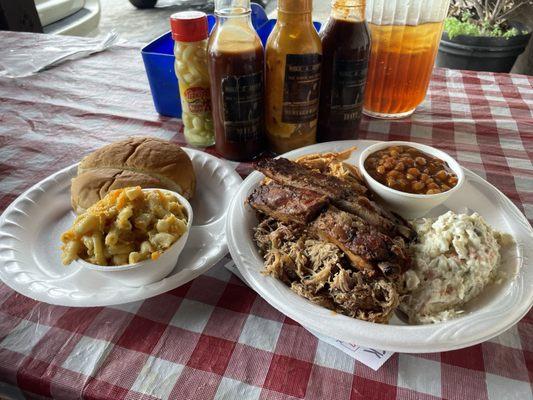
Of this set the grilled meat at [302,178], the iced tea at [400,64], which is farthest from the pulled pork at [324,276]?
the iced tea at [400,64]

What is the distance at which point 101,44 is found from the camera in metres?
2.40

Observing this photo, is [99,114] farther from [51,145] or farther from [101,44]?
[101,44]

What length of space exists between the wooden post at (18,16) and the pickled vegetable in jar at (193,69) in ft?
8.79

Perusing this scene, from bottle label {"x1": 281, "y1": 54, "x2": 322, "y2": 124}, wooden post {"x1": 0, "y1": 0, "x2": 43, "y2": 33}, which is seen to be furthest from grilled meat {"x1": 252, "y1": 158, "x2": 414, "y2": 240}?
wooden post {"x1": 0, "y1": 0, "x2": 43, "y2": 33}

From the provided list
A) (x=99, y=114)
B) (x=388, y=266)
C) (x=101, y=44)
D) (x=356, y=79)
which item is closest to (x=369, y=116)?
(x=356, y=79)

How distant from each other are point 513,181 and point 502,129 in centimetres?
41

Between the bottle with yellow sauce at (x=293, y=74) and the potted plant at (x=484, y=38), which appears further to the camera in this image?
the potted plant at (x=484, y=38)

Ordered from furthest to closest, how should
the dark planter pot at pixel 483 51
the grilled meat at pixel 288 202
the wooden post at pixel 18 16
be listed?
1. the wooden post at pixel 18 16
2. the dark planter pot at pixel 483 51
3. the grilled meat at pixel 288 202

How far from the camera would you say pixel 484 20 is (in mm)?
3217

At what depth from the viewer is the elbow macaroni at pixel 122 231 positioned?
2.76 ft

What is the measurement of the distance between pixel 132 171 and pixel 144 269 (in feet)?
1.31

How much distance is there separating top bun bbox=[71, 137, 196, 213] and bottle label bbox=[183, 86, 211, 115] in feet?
0.73

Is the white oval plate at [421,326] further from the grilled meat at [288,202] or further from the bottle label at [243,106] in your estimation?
the bottle label at [243,106]

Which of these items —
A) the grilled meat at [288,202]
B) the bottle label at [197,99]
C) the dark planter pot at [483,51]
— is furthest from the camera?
the dark planter pot at [483,51]
